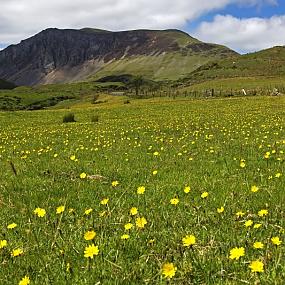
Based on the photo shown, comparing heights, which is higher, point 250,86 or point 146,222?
point 250,86

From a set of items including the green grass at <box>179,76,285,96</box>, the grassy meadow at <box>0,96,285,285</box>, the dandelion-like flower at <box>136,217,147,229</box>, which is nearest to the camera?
the grassy meadow at <box>0,96,285,285</box>

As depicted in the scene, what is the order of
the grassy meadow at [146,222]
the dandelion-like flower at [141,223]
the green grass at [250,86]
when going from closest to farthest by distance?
1. the grassy meadow at [146,222]
2. the dandelion-like flower at [141,223]
3. the green grass at [250,86]

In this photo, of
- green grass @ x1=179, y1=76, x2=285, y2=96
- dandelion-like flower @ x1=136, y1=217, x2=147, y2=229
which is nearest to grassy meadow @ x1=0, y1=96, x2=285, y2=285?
dandelion-like flower @ x1=136, y1=217, x2=147, y2=229

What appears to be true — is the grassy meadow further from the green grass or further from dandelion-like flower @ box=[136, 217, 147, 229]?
the green grass

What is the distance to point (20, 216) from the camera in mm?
6773

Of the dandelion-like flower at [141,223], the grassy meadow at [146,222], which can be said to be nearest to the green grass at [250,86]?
the grassy meadow at [146,222]

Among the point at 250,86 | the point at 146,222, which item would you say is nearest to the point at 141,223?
the point at 146,222

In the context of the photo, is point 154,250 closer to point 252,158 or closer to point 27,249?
point 27,249

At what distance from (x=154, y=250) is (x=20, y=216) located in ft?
9.96

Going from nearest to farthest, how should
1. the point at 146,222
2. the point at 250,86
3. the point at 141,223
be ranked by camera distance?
1. the point at 141,223
2. the point at 146,222
3. the point at 250,86

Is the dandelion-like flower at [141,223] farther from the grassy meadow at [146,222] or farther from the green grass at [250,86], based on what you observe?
the green grass at [250,86]

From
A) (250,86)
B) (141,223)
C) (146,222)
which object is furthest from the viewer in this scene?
(250,86)

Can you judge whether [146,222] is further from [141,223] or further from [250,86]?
[250,86]

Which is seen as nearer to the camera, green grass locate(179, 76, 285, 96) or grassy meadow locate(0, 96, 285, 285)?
grassy meadow locate(0, 96, 285, 285)
